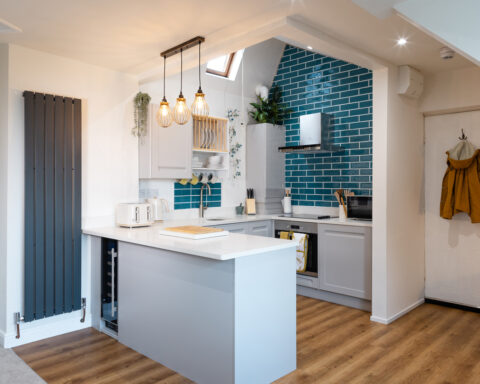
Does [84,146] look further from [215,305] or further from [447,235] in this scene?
[447,235]

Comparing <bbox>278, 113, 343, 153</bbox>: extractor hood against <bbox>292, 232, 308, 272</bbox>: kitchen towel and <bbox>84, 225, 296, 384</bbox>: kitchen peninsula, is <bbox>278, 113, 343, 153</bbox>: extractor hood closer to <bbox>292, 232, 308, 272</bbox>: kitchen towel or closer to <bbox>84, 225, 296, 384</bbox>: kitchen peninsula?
<bbox>292, 232, 308, 272</bbox>: kitchen towel

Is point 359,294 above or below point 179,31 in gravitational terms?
below

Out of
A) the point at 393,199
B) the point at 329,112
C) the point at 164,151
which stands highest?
the point at 329,112

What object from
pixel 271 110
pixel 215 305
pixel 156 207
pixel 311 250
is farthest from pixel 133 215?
pixel 271 110

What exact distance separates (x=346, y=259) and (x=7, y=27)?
11.7ft

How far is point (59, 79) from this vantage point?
11.3ft

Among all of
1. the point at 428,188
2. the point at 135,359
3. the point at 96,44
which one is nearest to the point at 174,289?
the point at 135,359

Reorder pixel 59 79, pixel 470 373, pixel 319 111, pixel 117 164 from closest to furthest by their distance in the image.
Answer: pixel 470 373, pixel 59 79, pixel 117 164, pixel 319 111

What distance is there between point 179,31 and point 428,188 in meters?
3.07

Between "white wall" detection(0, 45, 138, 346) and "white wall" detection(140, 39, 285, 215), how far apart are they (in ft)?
2.48

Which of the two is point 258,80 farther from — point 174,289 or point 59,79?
point 174,289

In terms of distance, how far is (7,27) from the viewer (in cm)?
276

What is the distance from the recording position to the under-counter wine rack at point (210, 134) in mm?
4645

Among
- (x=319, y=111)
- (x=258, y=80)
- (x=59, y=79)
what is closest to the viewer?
(x=59, y=79)
